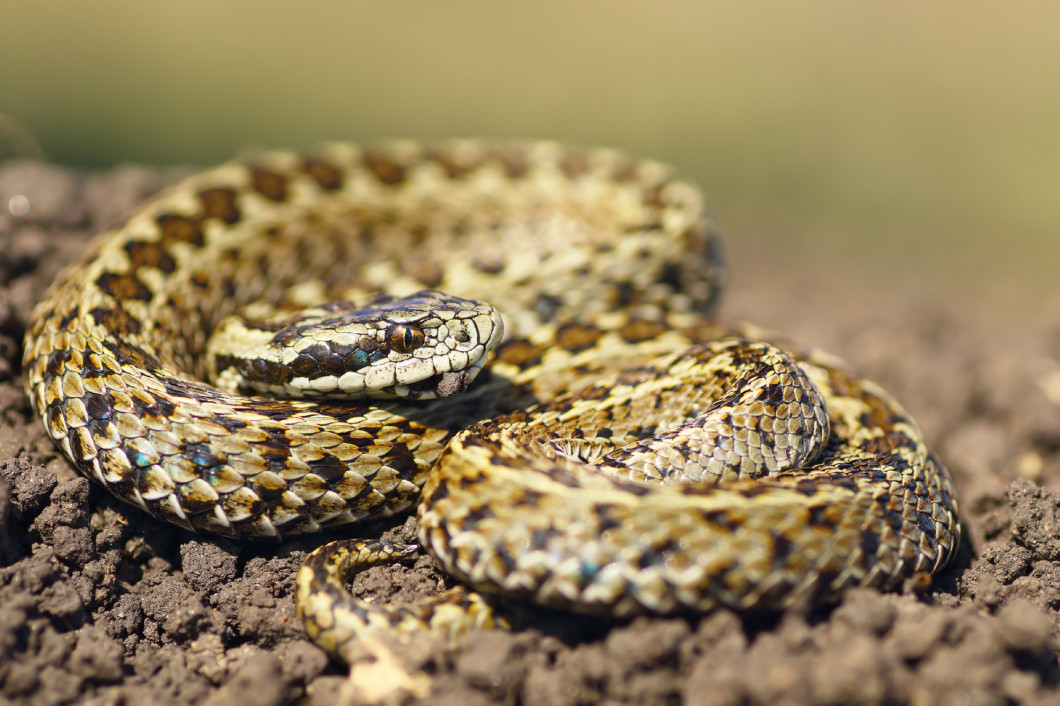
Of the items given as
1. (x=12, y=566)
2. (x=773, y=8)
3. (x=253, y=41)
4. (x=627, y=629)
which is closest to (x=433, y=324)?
(x=627, y=629)

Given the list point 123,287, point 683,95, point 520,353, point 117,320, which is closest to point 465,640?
point 520,353

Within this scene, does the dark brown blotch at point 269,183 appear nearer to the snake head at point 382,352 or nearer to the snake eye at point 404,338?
the snake head at point 382,352

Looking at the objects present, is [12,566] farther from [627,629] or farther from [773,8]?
[773,8]

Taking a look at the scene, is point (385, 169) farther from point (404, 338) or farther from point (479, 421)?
point (479, 421)

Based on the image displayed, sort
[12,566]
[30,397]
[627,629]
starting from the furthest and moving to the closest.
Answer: [30,397] < [12,566] < [627,629]

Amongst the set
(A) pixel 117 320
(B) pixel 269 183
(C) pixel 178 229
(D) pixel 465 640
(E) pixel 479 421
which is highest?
(B) pixel 269 183

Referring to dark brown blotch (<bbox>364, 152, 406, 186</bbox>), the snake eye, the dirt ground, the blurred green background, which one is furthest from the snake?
the blurred green background

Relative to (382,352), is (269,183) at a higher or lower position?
higher

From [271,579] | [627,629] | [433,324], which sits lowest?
[271,579]
